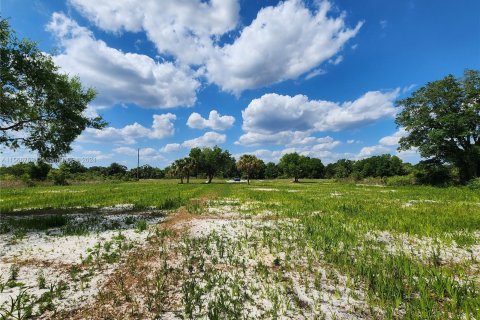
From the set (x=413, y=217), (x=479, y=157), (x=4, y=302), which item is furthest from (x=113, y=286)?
(x=479, y=157)

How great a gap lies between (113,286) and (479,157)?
175 feet

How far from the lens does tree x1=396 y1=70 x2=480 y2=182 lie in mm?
41750

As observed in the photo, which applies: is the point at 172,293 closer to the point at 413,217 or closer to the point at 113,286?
the point at 113,286

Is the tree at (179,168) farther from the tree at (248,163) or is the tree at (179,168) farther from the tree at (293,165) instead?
the tree at (293,165)

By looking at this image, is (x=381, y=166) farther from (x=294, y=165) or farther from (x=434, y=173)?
(x=434, y=173)

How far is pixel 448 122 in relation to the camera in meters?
41.9

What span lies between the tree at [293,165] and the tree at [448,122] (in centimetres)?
6080

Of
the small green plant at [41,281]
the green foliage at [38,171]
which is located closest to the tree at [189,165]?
the green foliage at [38,171]

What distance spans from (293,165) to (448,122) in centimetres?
6918

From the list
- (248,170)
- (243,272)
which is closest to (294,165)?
(248,170)

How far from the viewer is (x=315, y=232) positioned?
424 inches

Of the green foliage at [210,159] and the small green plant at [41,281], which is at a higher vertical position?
the green foliage at [210,159]

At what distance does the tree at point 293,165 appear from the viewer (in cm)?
10906

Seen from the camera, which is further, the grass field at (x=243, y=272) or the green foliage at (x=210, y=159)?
the green foliage at (x=210, y=159)
